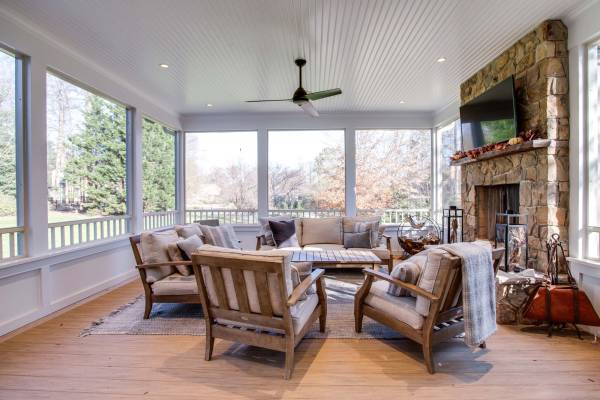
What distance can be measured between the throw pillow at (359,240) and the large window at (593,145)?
8.25ft

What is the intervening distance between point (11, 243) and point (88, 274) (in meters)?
1.03

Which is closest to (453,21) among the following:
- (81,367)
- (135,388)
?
(135,388)

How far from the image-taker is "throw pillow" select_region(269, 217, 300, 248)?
15.4ft

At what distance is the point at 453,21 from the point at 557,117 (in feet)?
4.76

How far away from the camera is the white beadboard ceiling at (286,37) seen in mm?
2688

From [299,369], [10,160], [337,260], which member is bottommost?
[299,369]

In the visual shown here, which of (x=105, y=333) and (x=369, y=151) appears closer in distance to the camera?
(x=105, y=333)

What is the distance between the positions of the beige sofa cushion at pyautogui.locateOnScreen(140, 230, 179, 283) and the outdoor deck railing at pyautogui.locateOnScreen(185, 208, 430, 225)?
135 inches

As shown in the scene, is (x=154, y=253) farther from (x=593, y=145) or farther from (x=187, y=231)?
(x=593, y=145)

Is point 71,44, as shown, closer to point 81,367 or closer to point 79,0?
point 79,0

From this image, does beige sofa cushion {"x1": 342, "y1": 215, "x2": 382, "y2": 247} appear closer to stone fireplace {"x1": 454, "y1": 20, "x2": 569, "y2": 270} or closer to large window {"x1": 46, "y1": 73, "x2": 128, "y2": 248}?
stone fireplace {"x1": 454, "y1": 20, "x2": 569, "y2": 270}

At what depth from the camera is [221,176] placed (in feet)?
21.6

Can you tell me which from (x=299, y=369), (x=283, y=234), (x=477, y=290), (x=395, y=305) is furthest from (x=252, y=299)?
(x=283, y=234)

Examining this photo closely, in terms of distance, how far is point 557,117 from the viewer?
298 centimetres
